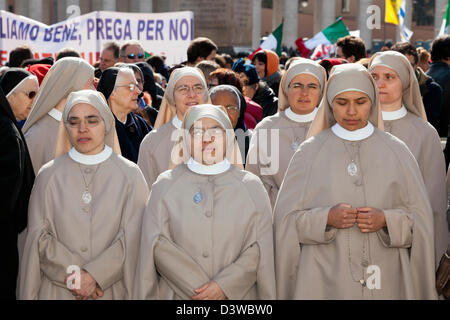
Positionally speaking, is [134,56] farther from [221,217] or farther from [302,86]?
[221,217]

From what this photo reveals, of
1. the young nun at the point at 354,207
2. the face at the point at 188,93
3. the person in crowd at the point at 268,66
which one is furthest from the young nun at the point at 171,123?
the person in crowd at the point at 268,66

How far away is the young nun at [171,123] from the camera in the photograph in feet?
22.4

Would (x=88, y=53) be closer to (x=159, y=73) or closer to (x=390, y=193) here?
(x=159, y=73)

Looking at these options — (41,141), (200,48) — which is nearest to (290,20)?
(200,48)

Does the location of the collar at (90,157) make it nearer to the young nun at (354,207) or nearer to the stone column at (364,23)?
the young nun at (354,207)

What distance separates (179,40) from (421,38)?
7010 cm

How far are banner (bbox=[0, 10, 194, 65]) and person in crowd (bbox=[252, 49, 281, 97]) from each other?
14.7ft

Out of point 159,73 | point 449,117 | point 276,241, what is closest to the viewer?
point 276,241

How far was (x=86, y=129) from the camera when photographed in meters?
5.30

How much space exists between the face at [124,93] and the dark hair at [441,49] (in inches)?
191

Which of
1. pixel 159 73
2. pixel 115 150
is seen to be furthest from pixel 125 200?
pixel 159 73

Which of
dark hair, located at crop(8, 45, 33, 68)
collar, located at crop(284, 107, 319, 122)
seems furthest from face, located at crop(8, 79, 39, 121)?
dark hair, located at crop(8, 45, 33, 68)

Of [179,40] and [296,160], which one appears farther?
[179,40]

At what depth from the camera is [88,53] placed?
15.0 metres
